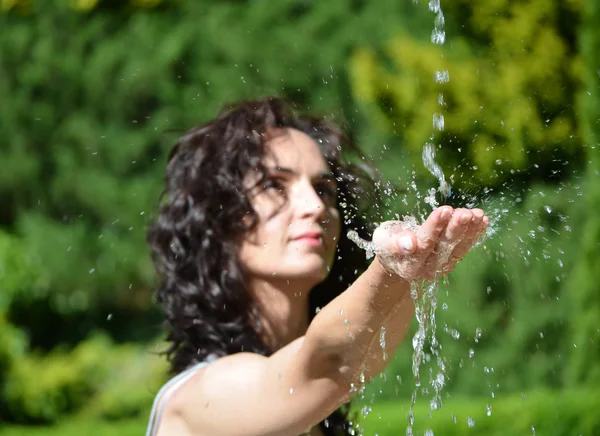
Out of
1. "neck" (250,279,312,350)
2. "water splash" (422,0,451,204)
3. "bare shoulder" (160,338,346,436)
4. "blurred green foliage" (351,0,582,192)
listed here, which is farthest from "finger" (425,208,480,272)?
"blurred green foliage" (351,0,582,192)

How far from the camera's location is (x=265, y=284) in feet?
8.07

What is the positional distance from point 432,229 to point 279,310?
38.9 inches

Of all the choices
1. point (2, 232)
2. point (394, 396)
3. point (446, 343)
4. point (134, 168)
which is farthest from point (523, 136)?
point (2, 232)

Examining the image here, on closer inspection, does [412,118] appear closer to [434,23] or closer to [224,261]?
[434,23]

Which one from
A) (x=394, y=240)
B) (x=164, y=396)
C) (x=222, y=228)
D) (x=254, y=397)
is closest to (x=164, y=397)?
(x=164, y=396)

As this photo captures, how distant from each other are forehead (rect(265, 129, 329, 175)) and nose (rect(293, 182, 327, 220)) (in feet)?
0.16

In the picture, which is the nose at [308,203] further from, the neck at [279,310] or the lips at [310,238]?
the neck at [279,310]

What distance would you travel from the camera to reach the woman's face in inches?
91.6

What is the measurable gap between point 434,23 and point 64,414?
4.39 metres

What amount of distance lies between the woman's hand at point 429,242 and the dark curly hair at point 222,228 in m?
0.86

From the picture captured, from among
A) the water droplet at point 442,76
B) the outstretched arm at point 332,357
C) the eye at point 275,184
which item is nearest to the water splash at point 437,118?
the water droplet at point 442,76

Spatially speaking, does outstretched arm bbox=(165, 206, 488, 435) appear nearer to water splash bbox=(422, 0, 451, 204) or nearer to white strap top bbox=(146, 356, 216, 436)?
white strap top bbox=(146, 356, 216, 436)

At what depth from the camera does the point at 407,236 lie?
1.59 m

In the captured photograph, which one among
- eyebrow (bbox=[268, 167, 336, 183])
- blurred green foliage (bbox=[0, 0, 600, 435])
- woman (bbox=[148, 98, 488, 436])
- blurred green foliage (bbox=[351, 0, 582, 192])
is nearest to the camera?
woman (bbox=[148, 98, 488, 436])
